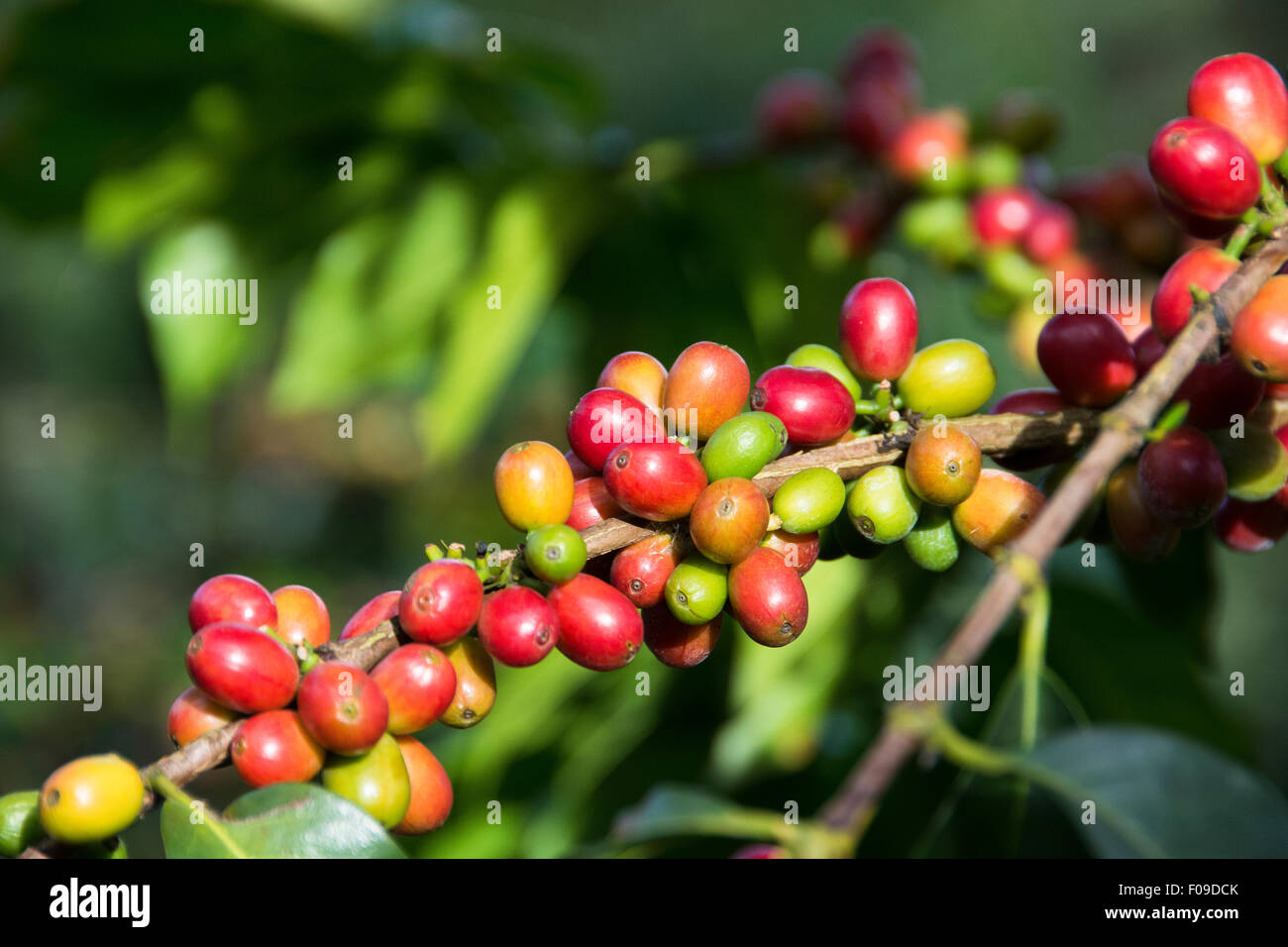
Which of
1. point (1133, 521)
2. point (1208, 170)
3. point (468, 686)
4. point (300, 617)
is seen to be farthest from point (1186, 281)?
point (300, 617)

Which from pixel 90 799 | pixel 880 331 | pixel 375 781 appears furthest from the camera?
pixel 880 331

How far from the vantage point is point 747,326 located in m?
2.06

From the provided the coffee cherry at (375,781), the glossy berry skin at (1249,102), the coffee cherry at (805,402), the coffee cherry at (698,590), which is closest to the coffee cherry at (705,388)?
the coffee cherry at (805,402)

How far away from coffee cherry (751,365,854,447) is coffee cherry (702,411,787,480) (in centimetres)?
2

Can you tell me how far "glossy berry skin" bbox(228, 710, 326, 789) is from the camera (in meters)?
0.83

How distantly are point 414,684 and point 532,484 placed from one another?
18 centimetres

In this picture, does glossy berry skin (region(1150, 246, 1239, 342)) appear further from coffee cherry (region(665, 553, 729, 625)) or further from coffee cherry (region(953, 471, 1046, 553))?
coffee cherry (region(665, 553, 729, 625))

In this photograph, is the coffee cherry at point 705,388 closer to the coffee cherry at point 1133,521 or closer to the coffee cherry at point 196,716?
the coffee cherry at point 1133,521

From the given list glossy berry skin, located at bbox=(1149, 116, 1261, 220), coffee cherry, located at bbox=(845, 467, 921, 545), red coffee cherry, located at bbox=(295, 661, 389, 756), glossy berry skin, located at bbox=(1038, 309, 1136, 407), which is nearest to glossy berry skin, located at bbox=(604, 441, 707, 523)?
coffee cherry, located at bbox=(845, 467, 921, 545)

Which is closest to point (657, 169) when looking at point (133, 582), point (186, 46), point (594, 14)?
point (186, 46)

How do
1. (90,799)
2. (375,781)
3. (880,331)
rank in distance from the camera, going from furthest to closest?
(880,331), (375,781), (90,799)

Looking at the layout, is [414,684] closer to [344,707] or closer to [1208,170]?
[344,707]

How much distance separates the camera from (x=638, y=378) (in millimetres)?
983
